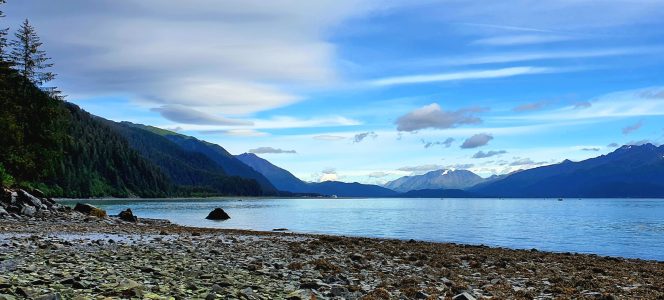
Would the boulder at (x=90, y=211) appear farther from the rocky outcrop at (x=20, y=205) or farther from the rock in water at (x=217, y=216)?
the rock in water at (x=217, y=216)

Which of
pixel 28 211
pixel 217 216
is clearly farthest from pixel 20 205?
Result: pixel 217 216

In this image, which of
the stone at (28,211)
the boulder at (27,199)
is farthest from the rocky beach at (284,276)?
the boulder at (27,199)

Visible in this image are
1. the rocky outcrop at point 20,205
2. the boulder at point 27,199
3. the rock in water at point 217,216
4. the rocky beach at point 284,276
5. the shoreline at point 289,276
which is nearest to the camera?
the rocky beach at point 284,276

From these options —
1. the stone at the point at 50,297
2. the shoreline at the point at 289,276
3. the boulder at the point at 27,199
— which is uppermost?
the boulder at the point at 27,199

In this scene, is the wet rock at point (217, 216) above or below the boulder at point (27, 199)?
below

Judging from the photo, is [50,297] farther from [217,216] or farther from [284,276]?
[217,216]

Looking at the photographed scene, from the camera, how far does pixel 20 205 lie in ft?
156

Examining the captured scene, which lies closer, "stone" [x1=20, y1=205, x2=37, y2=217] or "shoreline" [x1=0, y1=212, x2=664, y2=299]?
"shoreline" [x1=0, y1=212, x2=664, y2=299]

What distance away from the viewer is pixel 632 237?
6172 centimetres

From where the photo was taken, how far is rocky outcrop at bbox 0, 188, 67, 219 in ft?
148

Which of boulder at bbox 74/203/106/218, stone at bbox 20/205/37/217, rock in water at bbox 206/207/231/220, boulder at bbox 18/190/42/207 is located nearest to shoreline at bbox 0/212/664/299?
stone at bbox 20/205/37/217

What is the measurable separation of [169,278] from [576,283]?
15.6 metres

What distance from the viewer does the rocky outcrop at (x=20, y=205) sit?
45.1 metres

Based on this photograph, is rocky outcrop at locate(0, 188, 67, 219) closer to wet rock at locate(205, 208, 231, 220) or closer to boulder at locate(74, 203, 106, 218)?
boulder at locate(74, 203, 106, 218)
